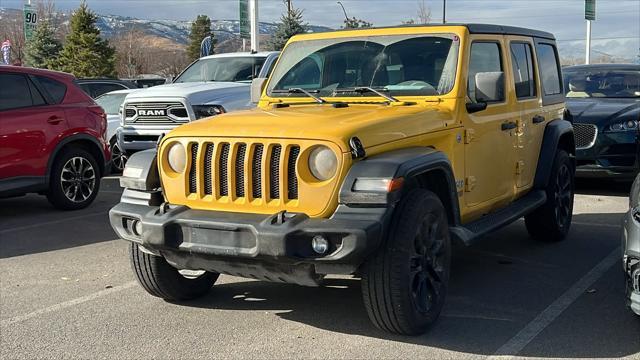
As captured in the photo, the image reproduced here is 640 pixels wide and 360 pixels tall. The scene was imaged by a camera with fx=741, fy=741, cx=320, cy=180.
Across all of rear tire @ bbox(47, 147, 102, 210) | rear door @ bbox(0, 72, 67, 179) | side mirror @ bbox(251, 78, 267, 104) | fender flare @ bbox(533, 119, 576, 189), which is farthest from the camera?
rear tire @ bbox(47, 147, 102, 210)

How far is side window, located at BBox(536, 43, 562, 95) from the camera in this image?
6.82 metres

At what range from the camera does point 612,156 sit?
9.71 metres

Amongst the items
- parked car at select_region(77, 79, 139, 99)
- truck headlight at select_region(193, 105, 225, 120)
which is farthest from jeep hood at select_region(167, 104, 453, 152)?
parked car at select_region(77, 79, 139, 99)

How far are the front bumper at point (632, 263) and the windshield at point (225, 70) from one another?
8359 mm

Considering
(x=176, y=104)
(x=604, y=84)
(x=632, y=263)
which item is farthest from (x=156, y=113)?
(x=632, y=263)

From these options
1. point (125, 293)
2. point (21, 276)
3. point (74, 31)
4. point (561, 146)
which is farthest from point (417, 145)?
point (74, 31)

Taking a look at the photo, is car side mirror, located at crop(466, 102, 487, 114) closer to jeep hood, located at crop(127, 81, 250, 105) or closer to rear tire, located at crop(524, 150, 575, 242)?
rear tire, located at crop(524, 150, 575, 242)

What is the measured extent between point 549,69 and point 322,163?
12.5 feet

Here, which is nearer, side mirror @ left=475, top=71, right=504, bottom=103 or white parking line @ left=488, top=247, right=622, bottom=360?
white parking line @ left=488, top=247, right=622, bottom=360

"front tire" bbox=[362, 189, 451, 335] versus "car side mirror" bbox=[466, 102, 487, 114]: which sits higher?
"car side mirror" bbox=[466, 102, 487, 114]

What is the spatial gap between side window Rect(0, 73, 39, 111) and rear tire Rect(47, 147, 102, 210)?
0.76 metres

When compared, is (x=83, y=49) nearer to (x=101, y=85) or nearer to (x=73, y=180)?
(x=101, y=85)

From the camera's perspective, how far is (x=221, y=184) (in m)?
4.36

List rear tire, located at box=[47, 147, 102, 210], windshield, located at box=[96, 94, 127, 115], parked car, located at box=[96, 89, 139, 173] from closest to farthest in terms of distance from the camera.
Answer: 1. rear tire, located at box=[47, 147, 102, 210]
2. parked car, located at box=[96, 89, 139, 173]
3. windshield, located at box=[96, 94, 127, 115]
